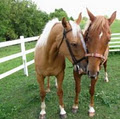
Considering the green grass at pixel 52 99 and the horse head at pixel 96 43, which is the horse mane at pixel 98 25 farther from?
the green grass at pixel 52 99

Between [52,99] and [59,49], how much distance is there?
5.46ft

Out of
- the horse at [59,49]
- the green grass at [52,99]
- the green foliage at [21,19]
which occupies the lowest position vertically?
the green grass at [52,99]

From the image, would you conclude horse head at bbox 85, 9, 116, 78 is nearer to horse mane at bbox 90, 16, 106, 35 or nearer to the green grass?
horse mane at bbox 90, 16, 106, 35

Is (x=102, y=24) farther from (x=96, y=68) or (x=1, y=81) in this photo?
(x=1, y=81)

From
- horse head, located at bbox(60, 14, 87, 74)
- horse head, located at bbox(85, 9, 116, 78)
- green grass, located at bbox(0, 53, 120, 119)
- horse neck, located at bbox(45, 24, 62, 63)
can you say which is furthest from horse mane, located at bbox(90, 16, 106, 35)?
green grass, located at bbox(0, 53, 120, 119)

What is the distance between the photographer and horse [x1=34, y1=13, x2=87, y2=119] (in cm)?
236

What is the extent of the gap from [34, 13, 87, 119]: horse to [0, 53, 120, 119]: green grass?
1.04 ft

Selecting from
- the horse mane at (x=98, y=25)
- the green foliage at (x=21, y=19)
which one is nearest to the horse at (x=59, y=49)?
the horse mane at (x=98, y=25)

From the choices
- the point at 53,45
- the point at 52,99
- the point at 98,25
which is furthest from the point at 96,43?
the point at 52,99

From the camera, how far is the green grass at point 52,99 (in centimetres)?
338

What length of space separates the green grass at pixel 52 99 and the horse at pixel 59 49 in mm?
318

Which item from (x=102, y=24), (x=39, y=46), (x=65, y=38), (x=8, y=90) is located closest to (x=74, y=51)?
(x=65, y=38)

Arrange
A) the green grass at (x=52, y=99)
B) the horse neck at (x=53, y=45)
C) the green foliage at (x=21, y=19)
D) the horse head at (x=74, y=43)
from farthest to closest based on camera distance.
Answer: the green foliage at (x=21, y=19) → the green grass at (x=52, y=99) → the horse neck at (x=53, y=45) → the horse head at (x=74, y=43)

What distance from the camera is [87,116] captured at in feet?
10.8
